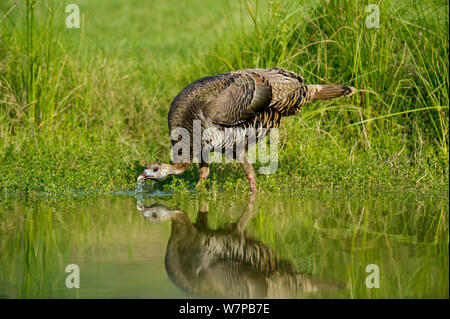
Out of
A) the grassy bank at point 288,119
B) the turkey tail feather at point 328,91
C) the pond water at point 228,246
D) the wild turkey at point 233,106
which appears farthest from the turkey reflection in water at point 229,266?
the turkey tail feather at point 328,91

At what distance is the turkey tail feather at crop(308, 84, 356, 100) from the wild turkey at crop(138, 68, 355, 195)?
0.21 ft

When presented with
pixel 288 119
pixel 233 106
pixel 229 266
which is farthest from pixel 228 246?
pixel 288 119

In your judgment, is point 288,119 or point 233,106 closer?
point 233,106

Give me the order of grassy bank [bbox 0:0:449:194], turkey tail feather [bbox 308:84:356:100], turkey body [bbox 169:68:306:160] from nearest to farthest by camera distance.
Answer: turkey body [bbox 169:68:306:160], grassy bank [bbox 0:0:449:194], turkey tail feather [bbox 308:84:356:100]

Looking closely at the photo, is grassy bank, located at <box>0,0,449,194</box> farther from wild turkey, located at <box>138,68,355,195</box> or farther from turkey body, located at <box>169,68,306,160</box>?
turkey body, located at <box>169,68,306,160</box>

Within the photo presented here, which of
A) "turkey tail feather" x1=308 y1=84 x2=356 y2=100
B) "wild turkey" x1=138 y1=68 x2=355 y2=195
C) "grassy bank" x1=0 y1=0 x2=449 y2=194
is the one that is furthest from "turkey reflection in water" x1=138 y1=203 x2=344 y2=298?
"turkey tail feather" x1=308 y1=84 x2=356 y2=100

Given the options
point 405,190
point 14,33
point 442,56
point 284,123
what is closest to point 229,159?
point 284,123

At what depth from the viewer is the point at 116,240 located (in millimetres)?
5320

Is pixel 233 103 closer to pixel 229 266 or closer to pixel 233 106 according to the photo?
pixel 233 106

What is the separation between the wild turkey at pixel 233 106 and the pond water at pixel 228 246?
579 mm

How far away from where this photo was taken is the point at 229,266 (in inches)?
187

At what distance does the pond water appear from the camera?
4.27 meters

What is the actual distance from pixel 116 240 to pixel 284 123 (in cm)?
404

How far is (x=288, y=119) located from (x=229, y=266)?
4.41 meters
